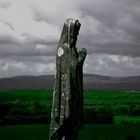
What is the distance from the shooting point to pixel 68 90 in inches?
535

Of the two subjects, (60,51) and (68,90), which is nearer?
(68,90)

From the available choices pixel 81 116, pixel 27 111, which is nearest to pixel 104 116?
pixel 27 111

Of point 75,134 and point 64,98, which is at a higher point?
point 64,98

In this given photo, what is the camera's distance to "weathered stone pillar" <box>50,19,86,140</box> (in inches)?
535

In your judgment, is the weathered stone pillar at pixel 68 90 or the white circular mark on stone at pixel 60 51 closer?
the weathered stone pillar at pixel 68 90

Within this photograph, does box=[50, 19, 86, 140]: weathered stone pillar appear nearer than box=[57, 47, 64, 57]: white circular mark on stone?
Yes

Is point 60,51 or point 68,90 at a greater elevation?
point 60,51

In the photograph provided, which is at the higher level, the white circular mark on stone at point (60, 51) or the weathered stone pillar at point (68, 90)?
the white circular mark on stone at point (60, 51)

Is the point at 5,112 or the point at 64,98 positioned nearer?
the point at 64,98

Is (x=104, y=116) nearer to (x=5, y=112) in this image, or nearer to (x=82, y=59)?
(x=5, y=112)

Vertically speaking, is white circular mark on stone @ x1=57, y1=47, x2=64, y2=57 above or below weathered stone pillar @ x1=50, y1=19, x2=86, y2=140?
above

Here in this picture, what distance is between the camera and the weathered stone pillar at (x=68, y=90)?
13594mm

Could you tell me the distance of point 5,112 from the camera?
6894 cm

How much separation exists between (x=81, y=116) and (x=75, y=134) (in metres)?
0.55
